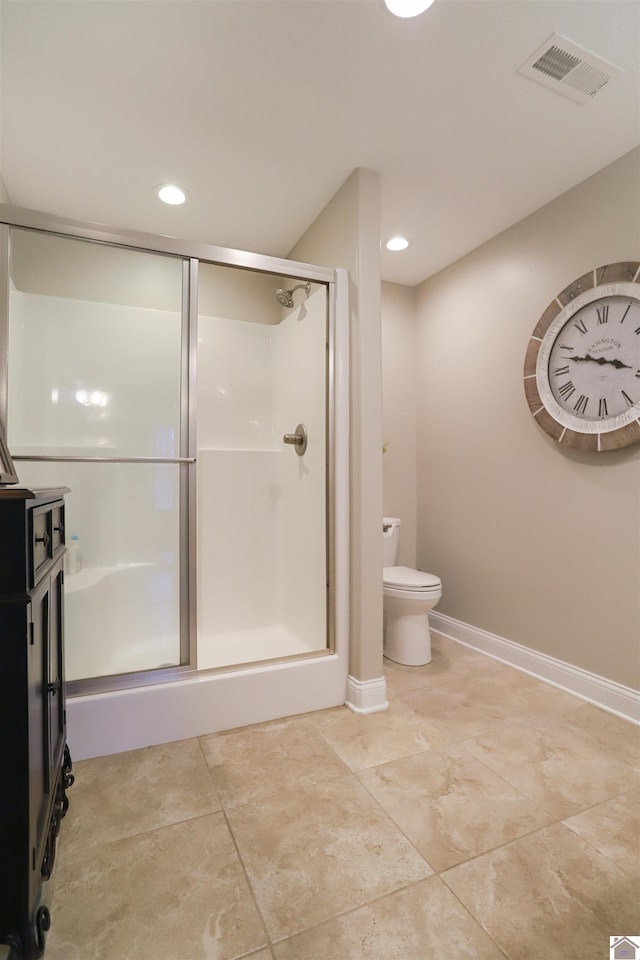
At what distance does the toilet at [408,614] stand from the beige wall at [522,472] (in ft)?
1.41

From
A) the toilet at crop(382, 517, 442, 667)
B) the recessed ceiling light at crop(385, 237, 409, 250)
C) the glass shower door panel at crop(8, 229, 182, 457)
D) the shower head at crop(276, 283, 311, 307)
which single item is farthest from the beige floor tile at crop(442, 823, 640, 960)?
the recessed ceiling light at crop(385, 237, 409, 250)

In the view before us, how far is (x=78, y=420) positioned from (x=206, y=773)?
5.13ft

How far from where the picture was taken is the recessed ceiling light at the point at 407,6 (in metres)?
1.35

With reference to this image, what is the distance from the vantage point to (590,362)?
2092 mm

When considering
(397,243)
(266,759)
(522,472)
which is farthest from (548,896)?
(397,243)

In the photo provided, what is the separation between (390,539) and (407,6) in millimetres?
2413

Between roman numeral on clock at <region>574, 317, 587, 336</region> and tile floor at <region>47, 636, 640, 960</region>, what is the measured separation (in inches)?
68.5

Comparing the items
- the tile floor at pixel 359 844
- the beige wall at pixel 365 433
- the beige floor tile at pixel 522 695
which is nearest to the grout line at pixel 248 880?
the tile floor at pixel 359 844

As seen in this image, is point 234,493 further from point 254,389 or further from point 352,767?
point 352,767

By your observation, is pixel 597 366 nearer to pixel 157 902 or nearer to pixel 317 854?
pixel 317 854

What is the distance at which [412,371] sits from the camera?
3.27m

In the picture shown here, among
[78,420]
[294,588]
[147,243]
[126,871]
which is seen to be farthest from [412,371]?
[126,871]

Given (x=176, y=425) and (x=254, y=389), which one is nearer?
(x=176, y=425)

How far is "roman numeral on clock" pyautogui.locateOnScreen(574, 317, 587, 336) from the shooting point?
2121mm
